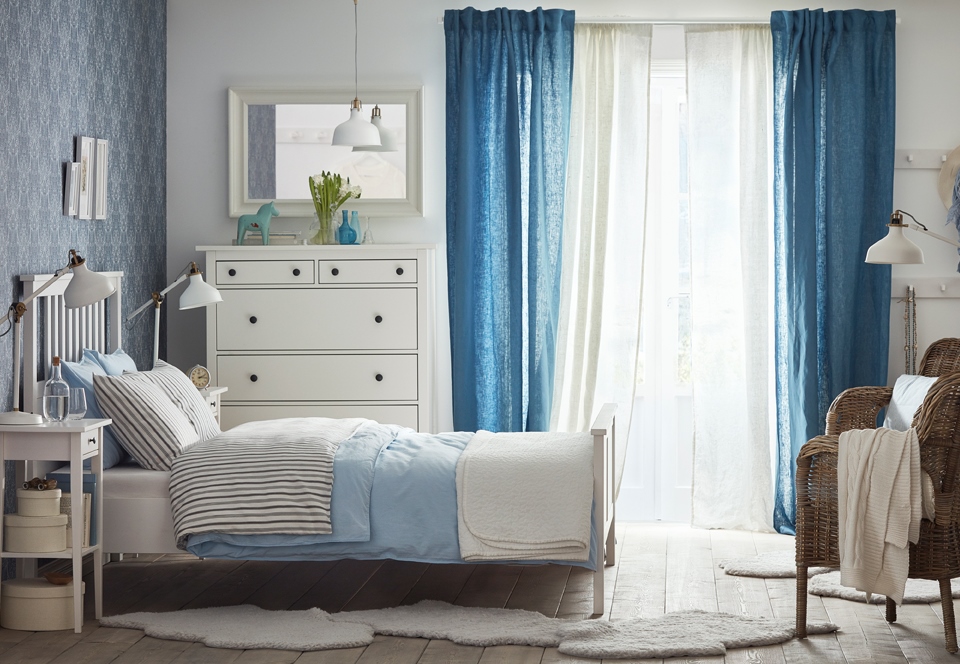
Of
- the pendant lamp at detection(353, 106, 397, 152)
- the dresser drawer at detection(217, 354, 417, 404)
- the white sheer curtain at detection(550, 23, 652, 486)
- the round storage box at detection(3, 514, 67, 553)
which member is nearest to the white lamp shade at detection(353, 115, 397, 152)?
the pendant lamp at detection(353, 106, 397, 152)

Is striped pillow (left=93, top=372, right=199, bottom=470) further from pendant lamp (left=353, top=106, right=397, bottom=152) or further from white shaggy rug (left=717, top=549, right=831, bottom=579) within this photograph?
white shaggy rug (left=717, top=549, right=831, bottom=579)

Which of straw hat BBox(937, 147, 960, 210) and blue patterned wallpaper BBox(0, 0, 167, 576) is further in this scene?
straw hat BBox(937, 147, 960, 210)

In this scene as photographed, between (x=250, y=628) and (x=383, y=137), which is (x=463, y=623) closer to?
(x=250, y=628)

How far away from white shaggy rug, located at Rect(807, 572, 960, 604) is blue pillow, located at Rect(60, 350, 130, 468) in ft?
8.55

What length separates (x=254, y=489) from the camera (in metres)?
3.56

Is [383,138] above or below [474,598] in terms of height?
above

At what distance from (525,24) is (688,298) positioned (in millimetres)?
1587

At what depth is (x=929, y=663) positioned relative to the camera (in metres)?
3.14

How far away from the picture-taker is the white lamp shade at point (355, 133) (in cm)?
477

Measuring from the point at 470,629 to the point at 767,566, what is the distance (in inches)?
58.3

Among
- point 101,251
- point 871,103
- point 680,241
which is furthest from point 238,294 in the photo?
point 871,103

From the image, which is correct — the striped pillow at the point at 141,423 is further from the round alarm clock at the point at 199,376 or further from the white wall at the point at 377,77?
the white wall at the point at 377,77

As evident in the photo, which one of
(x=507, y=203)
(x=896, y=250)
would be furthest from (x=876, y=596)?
(x=507, y=203)

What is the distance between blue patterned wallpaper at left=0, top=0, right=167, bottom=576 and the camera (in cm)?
395
